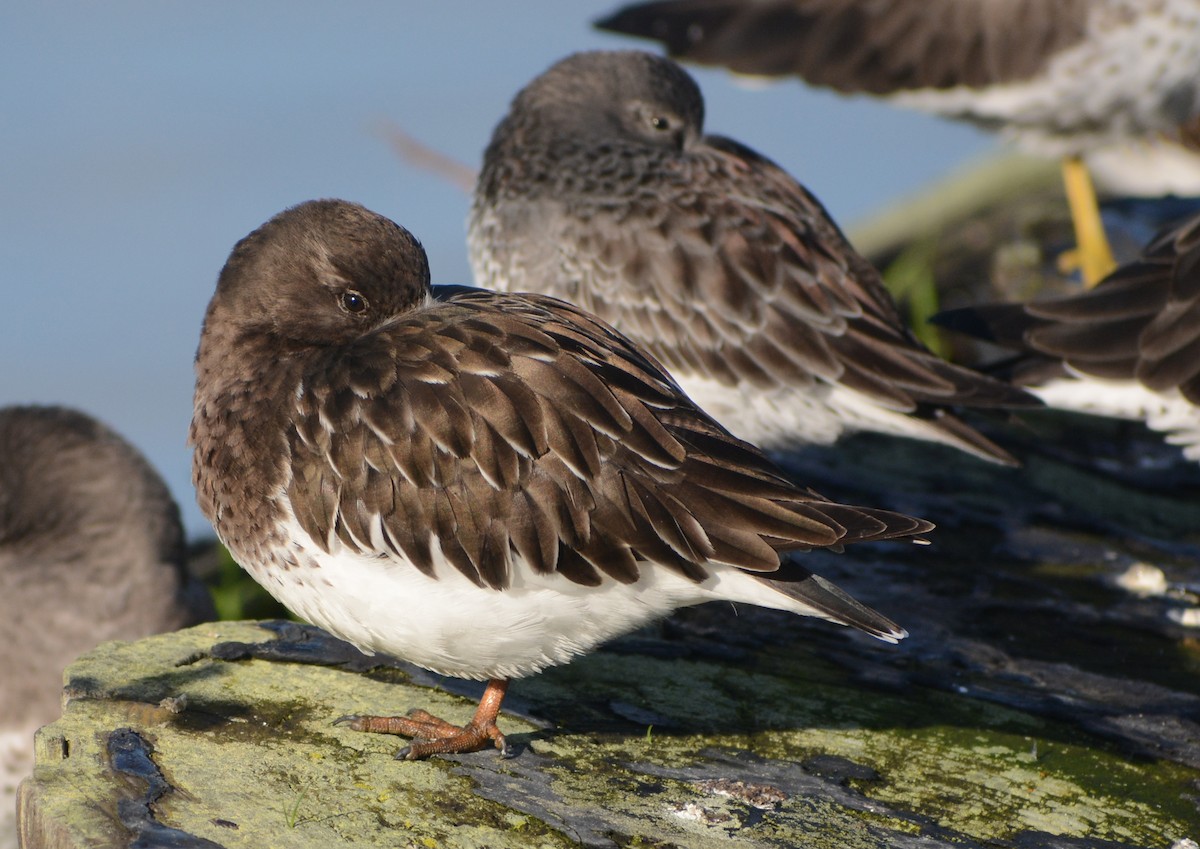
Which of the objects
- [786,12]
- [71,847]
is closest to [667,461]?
[71,847]

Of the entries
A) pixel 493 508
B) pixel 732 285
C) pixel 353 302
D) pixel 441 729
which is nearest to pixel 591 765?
pixel 441 729

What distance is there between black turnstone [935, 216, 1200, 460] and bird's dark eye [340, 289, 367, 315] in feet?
10.2

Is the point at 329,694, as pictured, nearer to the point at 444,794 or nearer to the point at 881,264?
the point at 444,794

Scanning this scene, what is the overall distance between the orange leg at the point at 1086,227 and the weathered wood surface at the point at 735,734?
11.0 ft

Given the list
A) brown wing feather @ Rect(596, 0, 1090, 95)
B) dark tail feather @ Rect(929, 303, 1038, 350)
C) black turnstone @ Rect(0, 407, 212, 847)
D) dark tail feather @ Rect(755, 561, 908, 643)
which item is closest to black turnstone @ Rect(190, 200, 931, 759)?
dark tail feather @ Rect(755, 561, 908, 643)

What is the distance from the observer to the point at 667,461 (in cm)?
418

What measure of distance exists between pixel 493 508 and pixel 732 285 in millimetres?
2723

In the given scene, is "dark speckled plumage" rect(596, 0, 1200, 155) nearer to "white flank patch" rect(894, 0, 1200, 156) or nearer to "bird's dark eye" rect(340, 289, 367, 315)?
"white flank patch" rect(894, 0, 1200, 156)

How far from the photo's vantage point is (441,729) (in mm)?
4293

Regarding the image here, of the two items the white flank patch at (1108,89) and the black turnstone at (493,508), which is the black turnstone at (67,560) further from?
the white flank patch at (1108,89)

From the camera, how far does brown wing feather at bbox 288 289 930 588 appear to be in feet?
13.4

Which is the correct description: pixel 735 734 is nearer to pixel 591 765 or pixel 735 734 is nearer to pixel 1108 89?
pixel 591 765

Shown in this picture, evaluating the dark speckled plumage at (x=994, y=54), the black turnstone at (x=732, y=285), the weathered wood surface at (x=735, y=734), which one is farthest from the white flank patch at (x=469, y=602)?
the dark speckled plumage at (x=994, y=54)

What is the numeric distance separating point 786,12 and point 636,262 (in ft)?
9.86
